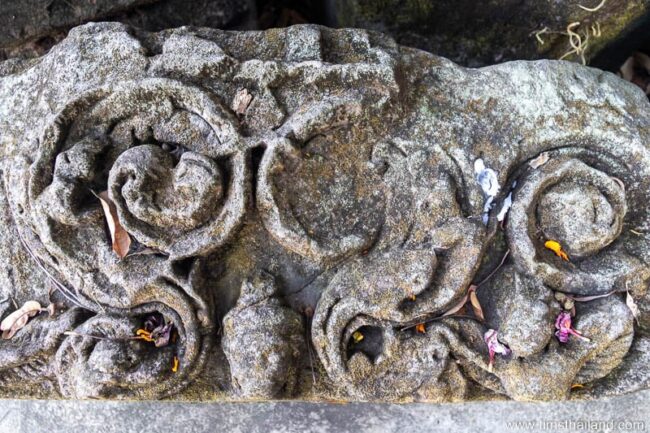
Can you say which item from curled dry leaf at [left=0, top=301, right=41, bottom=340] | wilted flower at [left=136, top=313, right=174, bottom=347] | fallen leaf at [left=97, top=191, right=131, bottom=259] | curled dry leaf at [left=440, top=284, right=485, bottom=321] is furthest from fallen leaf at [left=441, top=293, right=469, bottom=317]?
curled dry leaf at [left=0, top=301, right=41, bottom=340]

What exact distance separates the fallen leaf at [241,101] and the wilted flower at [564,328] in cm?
102

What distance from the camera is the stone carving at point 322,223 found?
1.61 m

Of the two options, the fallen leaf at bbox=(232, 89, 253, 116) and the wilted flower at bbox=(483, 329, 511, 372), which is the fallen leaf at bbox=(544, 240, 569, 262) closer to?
the wilted flower at bbox=(483, 329, 511, 372)

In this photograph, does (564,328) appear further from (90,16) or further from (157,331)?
(90,16)

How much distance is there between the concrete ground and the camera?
6.11ft

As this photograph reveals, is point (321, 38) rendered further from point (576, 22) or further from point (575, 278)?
point (576, 22)

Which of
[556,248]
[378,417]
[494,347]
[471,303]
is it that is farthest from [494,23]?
[378,417]

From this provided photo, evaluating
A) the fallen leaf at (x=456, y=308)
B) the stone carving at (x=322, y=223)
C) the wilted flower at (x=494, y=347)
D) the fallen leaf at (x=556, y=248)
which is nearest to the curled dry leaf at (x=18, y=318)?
the stone carving at (x=322, y=223)

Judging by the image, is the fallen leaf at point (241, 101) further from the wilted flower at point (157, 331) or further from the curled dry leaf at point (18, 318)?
the curled dry leaf at point (18, 318)

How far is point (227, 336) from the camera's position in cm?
165

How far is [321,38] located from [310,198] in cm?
45

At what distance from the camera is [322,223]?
166 cm

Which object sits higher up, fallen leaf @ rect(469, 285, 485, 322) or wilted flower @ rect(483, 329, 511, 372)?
fallen leaf @ rect(469, 285, 485, 322)

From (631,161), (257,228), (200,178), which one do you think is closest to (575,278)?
(631,161)
